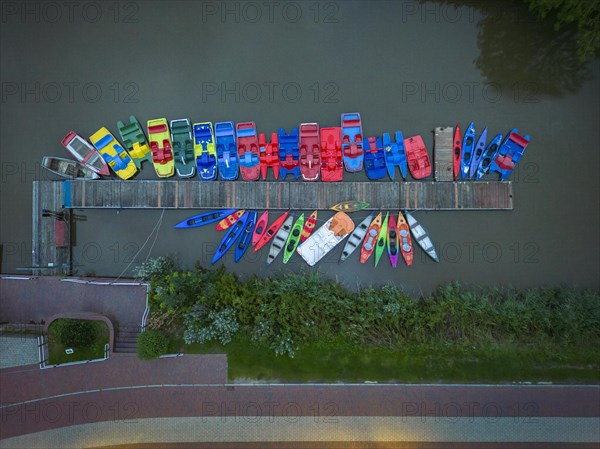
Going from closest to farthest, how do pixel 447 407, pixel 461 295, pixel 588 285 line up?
pixel 447 407 < pixel 461 295 < pixel 588 285

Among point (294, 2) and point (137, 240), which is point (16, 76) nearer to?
point (137, 240)

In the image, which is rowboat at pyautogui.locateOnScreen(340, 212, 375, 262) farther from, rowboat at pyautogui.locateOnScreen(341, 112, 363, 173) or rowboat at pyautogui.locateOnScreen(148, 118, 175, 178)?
rowboat at pyautogui.locateOnScreen(148, 118, 175, 178)

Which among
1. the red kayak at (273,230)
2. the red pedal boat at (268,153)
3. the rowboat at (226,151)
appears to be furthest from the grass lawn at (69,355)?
the red pedal boat at (268,153)

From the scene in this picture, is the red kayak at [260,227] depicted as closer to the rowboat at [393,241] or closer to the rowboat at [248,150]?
the rowboat at [248,150]

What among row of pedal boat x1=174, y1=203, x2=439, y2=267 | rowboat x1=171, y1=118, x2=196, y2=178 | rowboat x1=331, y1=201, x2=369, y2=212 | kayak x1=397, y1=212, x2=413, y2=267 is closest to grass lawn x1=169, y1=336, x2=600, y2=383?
row of pedal boat x1=174, y1=203, x2=439, y2=267

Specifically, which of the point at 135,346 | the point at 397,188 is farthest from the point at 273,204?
the point at 135,346

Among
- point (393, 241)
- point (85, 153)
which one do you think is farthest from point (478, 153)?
point (85, 153)
